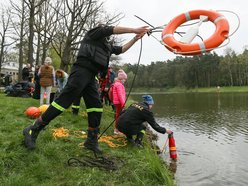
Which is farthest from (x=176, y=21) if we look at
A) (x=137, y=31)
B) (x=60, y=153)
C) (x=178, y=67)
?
(x=178, y=67)

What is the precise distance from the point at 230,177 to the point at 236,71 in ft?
266

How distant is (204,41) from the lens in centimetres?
536

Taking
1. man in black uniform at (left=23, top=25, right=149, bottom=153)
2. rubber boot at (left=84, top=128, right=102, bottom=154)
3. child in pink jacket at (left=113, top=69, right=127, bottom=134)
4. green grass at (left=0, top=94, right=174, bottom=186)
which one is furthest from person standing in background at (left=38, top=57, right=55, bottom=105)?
man in black uniform at (left=23, top=25, right=149, bottom=153)

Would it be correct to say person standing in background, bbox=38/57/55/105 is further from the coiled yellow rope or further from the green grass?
the green grass

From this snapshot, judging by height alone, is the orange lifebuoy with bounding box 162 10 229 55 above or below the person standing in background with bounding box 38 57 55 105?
above

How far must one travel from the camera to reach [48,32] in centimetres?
2055

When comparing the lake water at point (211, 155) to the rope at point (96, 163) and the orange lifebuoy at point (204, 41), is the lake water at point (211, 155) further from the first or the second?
the orange lifebuoy at point (204, 41)

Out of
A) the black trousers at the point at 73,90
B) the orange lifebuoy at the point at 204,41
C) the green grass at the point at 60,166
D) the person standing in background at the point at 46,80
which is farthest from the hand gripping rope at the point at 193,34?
the person standing in background at the point at 46,80

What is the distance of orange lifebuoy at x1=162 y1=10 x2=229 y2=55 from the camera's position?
5.30 meters

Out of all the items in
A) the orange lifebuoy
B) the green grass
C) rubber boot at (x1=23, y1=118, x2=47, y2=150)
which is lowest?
the green grass

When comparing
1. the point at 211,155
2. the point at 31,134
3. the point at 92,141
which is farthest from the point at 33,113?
the point at 211,155

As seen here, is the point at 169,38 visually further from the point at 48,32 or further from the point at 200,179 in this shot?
the point at 48,32

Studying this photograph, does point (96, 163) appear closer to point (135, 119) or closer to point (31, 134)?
point (31, 134)

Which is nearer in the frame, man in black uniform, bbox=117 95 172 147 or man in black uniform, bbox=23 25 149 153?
man in black uniform, bbox=23 25 149 153
